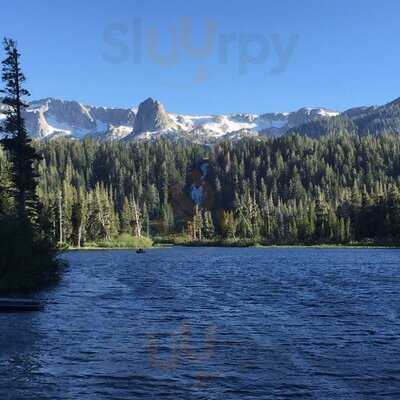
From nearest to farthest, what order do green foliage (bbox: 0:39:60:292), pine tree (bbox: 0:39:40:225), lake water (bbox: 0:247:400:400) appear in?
lake water (bbox: 0:247:400:400)
green foliage (bbox: 0:39:60:292)
pine tree (bbox: 0:39:40:225)

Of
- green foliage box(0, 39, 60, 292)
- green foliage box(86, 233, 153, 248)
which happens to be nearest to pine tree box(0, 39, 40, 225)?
green foliage box(0, 39, 60, 292)

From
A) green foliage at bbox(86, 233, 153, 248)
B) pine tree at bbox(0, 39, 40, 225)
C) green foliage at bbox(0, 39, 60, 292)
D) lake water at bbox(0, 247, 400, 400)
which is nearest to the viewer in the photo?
lake water at bbox(0, 247, 400, 400)

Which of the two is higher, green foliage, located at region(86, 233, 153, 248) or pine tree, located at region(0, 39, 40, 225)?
pine tree, located at region(0, 39, 40, 225)

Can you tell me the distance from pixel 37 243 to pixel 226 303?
1774 cm

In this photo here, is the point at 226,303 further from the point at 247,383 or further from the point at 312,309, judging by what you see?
the point at 247,383

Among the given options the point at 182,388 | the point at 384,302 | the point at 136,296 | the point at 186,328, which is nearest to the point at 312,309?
the point at 384,302

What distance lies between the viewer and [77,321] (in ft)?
104

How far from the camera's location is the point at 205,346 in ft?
83.9

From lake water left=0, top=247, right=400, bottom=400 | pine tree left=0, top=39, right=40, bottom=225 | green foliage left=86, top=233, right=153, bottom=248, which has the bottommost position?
lake water left=0, top=247, right=400, bottom=400

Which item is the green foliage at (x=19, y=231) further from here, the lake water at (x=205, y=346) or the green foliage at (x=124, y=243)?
the green foliage at (x=124, y=243)

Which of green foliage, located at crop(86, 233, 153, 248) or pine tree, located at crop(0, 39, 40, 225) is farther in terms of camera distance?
green foliage, located at crop(86, 233, 153, 248)

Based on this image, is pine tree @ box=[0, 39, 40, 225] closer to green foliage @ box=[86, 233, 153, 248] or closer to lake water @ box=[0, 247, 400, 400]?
lake water @ box=[0, 247, 400, 400]

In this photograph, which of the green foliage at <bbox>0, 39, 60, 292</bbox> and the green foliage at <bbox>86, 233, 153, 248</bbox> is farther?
the green foliage at <bbox>86, 233, 153, 248</bbox>

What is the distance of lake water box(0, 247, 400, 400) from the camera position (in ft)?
62.2
